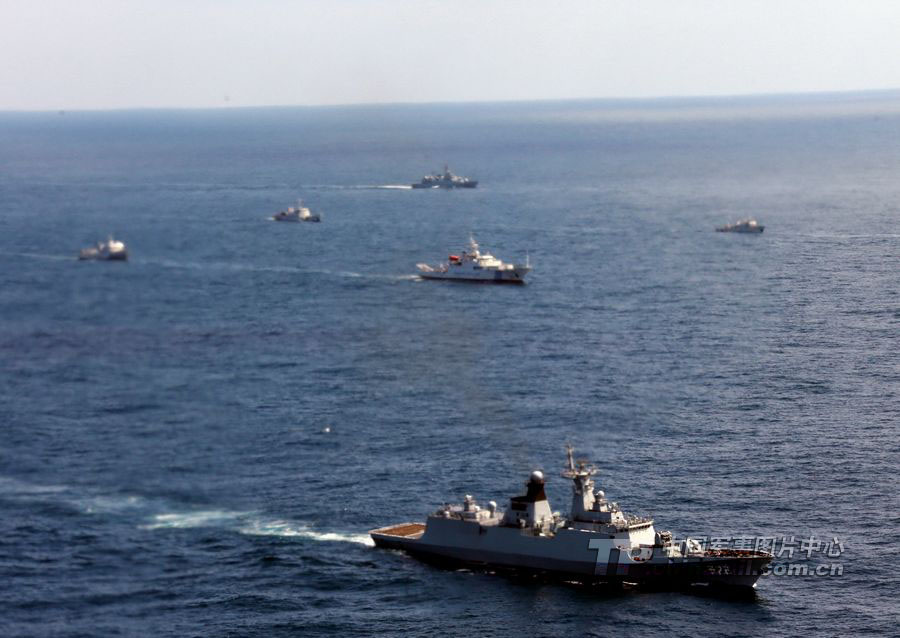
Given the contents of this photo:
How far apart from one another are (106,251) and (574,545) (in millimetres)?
46104

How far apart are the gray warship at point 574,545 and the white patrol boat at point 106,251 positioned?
97.7ft

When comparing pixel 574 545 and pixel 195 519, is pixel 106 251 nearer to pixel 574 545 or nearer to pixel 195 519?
pixel 195 519

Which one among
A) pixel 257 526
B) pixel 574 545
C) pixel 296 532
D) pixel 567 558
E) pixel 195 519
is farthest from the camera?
pixel 257 526

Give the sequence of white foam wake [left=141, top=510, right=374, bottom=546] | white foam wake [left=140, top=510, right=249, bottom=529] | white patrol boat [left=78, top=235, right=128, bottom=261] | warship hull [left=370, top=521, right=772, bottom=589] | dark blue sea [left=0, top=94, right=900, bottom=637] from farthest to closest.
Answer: white patrol boat [left=78, top=235, right=128, bottom=261] → white foam wake [left=141, top=510, right=374, bottom=546] → white foam wake [left=140, top=510, right=249, bottom=529] → warship hull [left=370, top=521, right=772, bottom=589] → dark blue sea [left=0, top=94, right=900, bottom=637]

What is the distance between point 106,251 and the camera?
114 metres

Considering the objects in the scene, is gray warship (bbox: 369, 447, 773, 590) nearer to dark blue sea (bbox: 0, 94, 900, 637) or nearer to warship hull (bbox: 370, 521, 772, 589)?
warship hull (bbox: 370, 521, 772, 589)

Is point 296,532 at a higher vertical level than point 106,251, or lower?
lower

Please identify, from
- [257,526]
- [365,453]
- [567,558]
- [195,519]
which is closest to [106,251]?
[195,519]

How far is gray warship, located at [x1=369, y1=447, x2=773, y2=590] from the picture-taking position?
93812 millimetres

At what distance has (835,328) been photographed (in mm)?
163250

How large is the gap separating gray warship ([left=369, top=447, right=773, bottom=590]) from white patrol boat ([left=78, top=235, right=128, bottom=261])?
29.8 m

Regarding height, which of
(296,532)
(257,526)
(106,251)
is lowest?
(296,532)

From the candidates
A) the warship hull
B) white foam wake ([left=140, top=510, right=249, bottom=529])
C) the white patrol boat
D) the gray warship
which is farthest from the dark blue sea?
the gray warship

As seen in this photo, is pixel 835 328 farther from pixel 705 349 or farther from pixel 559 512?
pixel 559 512
